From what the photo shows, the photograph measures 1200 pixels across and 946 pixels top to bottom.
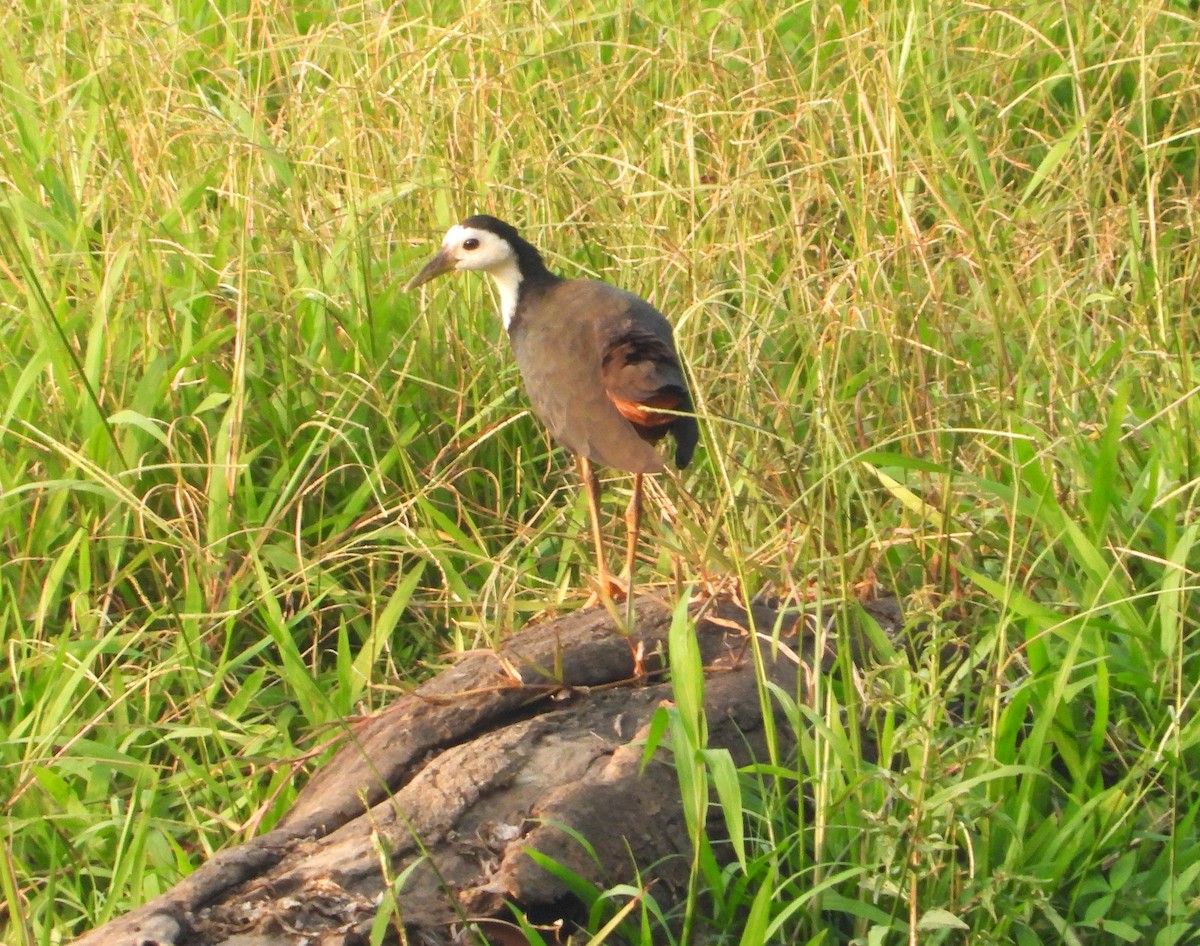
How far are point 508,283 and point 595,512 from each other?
689 mm

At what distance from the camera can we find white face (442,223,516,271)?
3779mm

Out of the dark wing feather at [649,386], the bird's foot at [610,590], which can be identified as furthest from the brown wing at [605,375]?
the bird's foot at [610,590]

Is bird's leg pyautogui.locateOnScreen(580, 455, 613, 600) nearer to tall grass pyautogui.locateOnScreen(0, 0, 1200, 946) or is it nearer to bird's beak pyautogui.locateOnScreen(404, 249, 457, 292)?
tall grass pyautogui.locateOnScreen(0, 0, 1200, 946)

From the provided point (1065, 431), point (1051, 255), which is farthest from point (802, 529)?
point (1051, 255)

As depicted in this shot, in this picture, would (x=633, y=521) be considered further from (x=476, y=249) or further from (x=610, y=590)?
(x=476, y=249)

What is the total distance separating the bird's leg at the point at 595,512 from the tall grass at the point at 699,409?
0.36 ft

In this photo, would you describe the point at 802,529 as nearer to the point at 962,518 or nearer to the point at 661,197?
the point at 962,518

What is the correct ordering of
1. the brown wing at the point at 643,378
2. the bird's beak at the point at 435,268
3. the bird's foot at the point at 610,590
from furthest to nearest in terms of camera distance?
the bird's beak at the point at 435,268 < the bird's foot at the point at 610,590 < the brown wing at the point at 643,378

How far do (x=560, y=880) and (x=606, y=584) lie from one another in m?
0.90

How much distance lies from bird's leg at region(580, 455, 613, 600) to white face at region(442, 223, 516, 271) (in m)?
0.57

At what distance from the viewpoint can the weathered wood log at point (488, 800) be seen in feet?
7.26

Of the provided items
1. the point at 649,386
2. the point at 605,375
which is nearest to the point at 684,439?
the point at 649,386

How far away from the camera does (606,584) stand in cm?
313

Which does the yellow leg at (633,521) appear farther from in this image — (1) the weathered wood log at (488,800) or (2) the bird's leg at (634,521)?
(1) the weathered wood log at (488,800)
